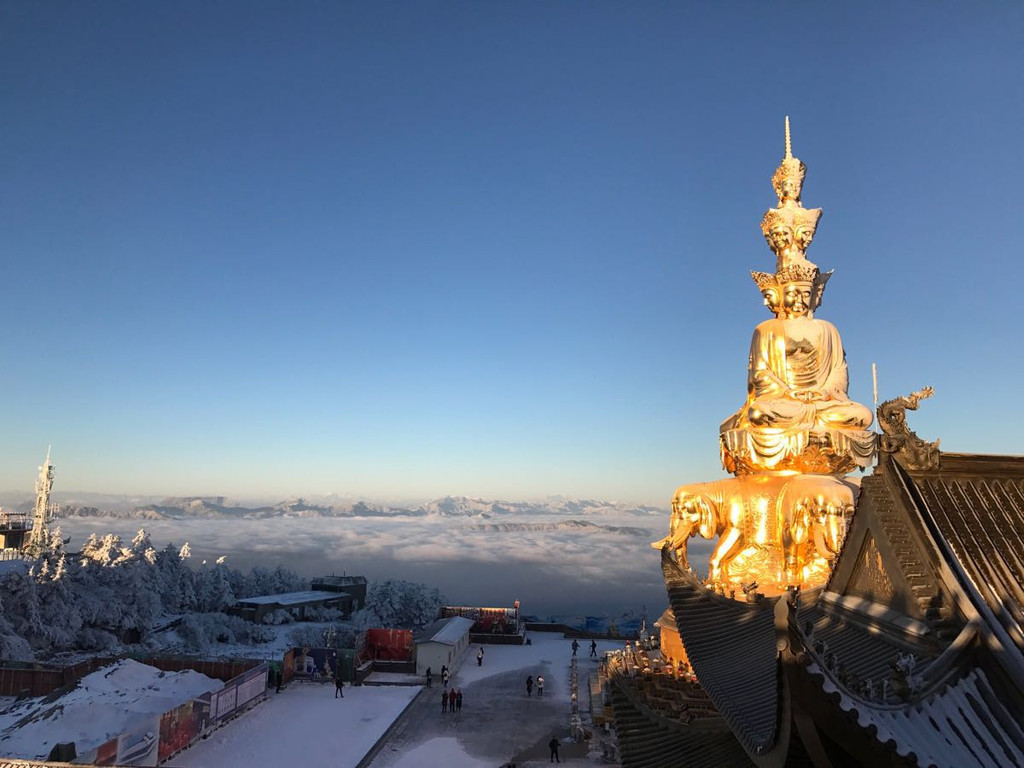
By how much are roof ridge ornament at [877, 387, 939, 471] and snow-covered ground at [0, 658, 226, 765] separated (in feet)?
44.1

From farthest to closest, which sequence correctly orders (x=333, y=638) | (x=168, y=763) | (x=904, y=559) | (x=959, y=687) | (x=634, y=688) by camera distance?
(x=333, y=638) < (x=168, y=763) < (x=634, y=688) < (x=904, y=559) < (x=959, y=687)

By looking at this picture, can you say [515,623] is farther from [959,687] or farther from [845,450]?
[959,687]

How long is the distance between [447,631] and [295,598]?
1333 centimetres

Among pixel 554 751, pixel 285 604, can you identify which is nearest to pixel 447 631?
pixel 554 751

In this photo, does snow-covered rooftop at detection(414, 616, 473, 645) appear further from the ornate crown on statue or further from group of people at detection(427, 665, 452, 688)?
the ornate crown on statue

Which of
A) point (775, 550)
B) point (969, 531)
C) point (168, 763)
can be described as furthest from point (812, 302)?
point (168, 763)

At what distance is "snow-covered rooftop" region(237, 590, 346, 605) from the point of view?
3219 cm

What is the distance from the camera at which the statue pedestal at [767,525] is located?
13508 millimetres

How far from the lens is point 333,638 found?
2619 centimetres

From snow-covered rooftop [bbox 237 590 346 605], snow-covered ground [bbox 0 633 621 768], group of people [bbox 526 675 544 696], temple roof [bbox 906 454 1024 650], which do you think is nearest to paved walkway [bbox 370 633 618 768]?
snow-covered ground [bbox 0 633 621 768]

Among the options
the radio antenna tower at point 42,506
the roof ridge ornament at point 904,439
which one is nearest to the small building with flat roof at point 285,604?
the radio antenna tower at point 42,506

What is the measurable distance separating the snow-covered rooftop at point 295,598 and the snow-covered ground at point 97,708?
15.6 meters

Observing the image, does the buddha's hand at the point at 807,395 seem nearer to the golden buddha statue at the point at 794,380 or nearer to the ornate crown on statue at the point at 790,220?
the golden buddha statue at the point at 794,380

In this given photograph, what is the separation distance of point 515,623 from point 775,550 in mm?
14968
